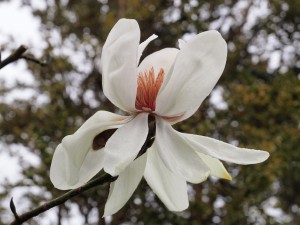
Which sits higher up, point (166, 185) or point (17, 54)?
point (17, 54)

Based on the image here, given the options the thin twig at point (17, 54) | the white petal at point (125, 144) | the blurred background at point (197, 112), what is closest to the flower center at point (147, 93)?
the white petal at point (125, 144)

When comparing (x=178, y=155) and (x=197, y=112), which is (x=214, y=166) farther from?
(x=197, y=112)


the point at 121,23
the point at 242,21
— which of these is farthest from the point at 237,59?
the point at 121,23

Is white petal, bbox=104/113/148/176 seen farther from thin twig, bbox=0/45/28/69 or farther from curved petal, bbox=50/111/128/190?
thin twig, bbox=0/45/28/69

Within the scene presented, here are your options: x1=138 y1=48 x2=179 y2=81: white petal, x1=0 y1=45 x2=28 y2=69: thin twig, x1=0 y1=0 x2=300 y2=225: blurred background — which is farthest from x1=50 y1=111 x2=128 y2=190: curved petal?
x1=0 y1=0 x2=300 y2=225: blurred background

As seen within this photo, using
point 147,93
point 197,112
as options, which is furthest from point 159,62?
point 197,112

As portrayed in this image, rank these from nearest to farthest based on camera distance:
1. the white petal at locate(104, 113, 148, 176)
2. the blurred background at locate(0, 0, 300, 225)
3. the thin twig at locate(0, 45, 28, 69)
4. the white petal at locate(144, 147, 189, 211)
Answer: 1. the white petal at locate(104, 113, 148, 176)
2. the white petal at locate(144, 147, 189, 211)
3. the thin twig at locate(0, 45, 28, 69)
4. the blurred background at locate(0, 0, 300, 225)
